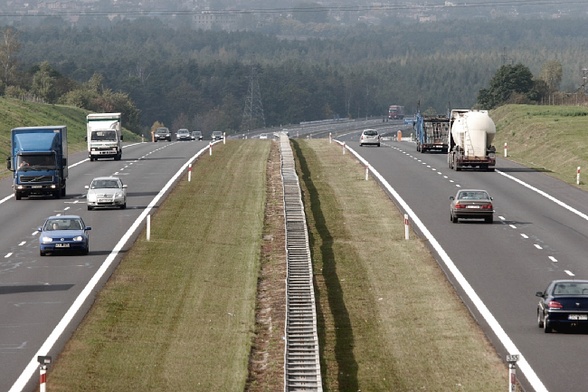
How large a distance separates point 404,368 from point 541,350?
376 centimetres

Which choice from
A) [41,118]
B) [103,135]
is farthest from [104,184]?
[41,118]

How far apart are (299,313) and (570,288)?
745 centimetres

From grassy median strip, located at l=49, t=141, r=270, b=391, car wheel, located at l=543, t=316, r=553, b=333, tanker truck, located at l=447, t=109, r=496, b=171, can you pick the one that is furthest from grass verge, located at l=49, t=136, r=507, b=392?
tanker truck, located at l=447, t=109, r=496, b=171

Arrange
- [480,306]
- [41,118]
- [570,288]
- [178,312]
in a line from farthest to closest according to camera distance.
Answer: [41,118], [480,306], [178,312], [570,288]

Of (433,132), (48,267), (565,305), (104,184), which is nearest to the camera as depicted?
(565,305)

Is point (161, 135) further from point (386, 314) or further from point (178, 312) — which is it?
point (386, 314)

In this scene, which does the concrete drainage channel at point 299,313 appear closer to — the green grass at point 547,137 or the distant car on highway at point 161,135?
the green grass at point 547,137

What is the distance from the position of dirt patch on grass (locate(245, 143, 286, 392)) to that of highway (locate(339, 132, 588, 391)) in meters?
5.70

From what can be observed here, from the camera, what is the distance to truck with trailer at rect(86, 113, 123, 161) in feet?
309

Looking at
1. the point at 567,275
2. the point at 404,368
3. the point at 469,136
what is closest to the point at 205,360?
the point at 404,368

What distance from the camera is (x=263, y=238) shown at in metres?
55.2

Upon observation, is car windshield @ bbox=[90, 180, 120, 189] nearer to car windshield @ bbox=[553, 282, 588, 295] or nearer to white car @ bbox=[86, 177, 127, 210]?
white car @ bbox=[86, 177, 127, 210]

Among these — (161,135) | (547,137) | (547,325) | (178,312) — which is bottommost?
(161,135)

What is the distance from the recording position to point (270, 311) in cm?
4000
